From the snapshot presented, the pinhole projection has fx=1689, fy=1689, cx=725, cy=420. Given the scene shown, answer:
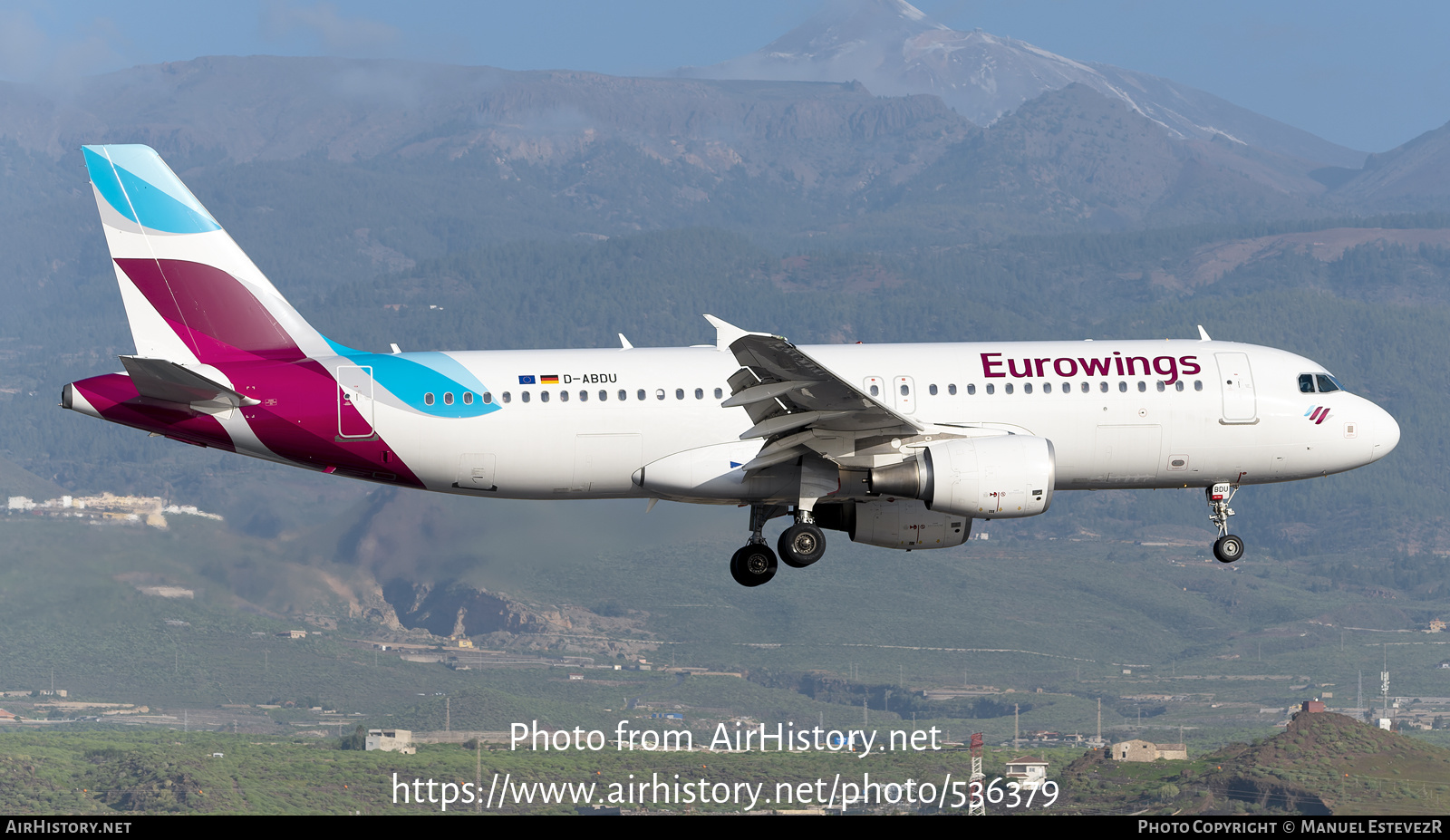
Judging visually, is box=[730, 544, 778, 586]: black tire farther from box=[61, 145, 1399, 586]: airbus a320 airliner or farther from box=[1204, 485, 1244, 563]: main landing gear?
box=[1204, 485, 1244, 563]: main landing gear

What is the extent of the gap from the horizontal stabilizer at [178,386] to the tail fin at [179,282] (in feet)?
5.86

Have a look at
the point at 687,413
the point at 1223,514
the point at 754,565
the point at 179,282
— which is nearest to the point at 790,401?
the point at 687,413

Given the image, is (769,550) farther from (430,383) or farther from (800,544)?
(430,383)

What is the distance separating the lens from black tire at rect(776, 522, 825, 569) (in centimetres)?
3997

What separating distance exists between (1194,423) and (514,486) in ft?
54.1

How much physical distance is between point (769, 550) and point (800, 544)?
1786mm

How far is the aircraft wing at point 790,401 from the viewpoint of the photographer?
34.8 meters

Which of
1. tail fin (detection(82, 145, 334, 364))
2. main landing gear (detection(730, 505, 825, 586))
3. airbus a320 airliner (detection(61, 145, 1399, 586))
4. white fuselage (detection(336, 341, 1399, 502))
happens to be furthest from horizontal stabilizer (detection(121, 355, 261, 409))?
main landing gear (detection(730, 505, 825, 586))

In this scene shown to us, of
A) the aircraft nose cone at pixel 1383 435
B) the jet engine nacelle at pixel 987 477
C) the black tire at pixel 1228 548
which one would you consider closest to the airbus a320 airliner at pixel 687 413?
the jet engine nacelle at pixel 987 477

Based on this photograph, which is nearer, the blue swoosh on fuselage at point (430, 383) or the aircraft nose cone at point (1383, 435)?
the blue swoosh on fuselage at point (430, 383)

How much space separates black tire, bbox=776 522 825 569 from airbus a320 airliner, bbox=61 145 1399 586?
0.06 m

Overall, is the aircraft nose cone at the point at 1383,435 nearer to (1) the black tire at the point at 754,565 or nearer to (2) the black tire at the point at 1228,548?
(2) the black tire at the point at 1228,548
